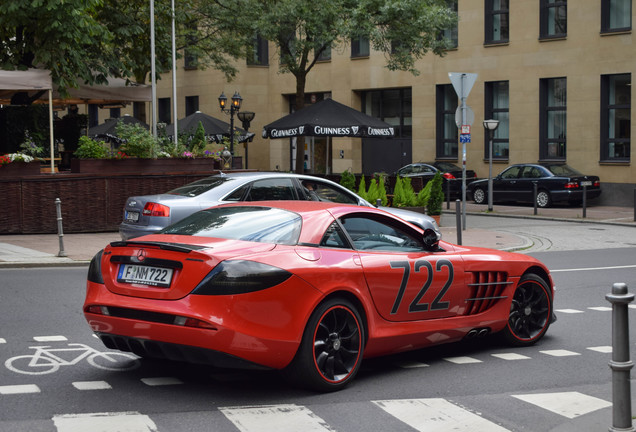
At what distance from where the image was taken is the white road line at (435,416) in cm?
562

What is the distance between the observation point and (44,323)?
358 inches

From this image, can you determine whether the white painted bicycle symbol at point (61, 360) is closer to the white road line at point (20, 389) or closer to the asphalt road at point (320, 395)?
the asphalt road at point (320, 395)

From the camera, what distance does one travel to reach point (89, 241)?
17.7 metres

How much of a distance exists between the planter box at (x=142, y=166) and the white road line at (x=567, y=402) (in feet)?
48.3

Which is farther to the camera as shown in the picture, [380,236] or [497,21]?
[497,21]

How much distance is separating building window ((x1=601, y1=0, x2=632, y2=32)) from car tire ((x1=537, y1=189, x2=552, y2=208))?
6785mm

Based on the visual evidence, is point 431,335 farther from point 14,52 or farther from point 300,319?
point 14,52

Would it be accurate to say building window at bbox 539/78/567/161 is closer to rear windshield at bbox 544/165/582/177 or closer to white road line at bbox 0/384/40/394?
rear windshield at bbox 544/165/582/177

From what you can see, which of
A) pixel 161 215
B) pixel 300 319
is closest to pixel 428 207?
pixel 161 215

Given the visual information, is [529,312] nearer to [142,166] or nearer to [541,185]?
[142,166]

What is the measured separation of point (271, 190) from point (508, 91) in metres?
25.2

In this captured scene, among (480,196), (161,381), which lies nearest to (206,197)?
(161,381)

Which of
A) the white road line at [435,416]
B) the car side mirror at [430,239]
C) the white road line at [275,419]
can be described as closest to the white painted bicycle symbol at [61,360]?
the white road line at [275,419]

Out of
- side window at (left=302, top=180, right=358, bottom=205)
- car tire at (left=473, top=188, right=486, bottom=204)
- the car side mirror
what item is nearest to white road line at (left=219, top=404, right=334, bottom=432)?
the car side mirror
